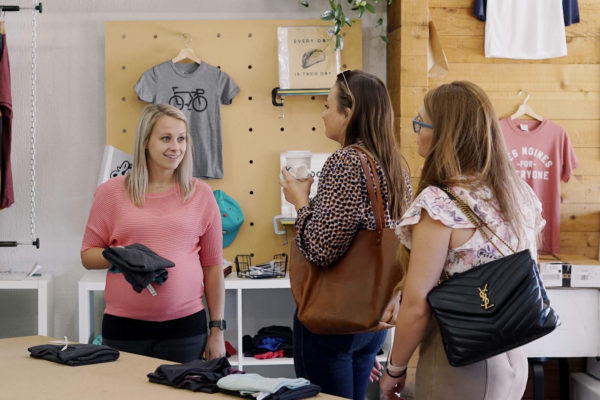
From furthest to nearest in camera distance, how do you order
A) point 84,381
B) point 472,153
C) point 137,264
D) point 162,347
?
point 162,347 → point 137,264 → point 84,381 → point 472,153

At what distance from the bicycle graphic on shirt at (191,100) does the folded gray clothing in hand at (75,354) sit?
225cm

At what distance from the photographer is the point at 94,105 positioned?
4.26 m

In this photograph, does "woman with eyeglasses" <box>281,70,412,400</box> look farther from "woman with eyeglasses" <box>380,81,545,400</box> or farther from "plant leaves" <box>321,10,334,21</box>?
"plant leaves" <box>321,10,334,21</box>

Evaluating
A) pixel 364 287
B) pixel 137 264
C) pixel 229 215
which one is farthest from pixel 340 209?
pixel 229 215

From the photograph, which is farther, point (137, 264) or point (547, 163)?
point (547, 163)

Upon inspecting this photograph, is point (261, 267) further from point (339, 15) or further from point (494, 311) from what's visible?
point (494, 311)

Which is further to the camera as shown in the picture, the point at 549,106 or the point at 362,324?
the point at 549,106

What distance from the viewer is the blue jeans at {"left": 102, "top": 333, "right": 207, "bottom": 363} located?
93.0 inches

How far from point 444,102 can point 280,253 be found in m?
2.63

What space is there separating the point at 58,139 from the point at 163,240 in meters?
2.10

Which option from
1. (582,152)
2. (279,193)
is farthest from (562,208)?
(279,193)

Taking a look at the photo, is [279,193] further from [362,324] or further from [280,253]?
[362,324]

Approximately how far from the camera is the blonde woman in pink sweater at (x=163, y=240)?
2385 millimetres

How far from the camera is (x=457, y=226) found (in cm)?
158
